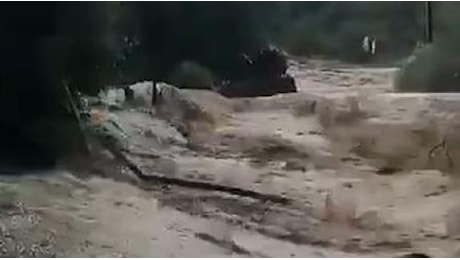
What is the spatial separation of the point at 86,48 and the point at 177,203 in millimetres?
417

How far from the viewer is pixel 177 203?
1.72 metres

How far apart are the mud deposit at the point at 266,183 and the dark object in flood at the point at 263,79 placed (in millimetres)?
20

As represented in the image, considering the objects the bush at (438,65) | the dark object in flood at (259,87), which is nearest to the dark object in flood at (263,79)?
the dark object in flood at (259,87)

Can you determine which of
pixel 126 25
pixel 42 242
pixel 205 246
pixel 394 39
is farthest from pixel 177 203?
pixel 394 39

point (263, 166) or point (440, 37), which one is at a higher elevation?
point (440, 37)

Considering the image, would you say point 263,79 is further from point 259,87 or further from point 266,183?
point 266,183

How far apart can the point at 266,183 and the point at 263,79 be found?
0.24m

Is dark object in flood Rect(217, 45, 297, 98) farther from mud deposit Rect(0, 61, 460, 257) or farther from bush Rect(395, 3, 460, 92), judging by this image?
bush Rect(395, 3, 460, 92)

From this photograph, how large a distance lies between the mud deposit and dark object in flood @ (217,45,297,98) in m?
0.02

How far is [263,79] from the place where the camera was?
1.73 metres

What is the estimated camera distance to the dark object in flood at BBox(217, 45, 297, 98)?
1729 mm

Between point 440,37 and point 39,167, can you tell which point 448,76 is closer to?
point 440,37

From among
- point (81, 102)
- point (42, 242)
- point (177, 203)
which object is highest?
point (81, 102)

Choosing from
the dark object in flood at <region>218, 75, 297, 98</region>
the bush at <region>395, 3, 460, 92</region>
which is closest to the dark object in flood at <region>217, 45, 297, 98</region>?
the dark object in flood at <region>218, 75, 297, 98</region>
